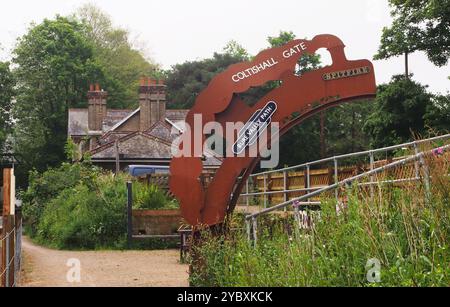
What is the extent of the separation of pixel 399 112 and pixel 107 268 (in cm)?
1635

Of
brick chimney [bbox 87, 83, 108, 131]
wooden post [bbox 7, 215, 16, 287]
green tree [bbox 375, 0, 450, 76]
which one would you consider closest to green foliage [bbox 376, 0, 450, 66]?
green tree [bbox 375, 0, 450, 76]

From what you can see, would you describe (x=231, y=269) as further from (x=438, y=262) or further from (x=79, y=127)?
(x=79, y=127)

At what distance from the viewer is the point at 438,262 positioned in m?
6.54

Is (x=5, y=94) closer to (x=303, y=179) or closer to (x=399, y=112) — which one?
(x=399, y=112)

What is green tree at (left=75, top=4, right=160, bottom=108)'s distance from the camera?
66.9 metres

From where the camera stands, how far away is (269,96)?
→ 37.4 ft

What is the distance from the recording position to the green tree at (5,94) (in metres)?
50.5

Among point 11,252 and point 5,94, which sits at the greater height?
point 5,94

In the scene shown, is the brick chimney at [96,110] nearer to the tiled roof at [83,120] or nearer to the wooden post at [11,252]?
the tiled roof at [83,120]

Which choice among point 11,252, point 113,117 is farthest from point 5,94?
point 11,252

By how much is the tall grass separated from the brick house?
2890 centimetres

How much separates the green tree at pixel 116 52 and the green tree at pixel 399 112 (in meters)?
38.2

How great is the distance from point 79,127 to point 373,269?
44.2 meters

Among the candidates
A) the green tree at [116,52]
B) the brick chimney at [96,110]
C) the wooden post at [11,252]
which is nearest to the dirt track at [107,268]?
the wooden post at [11,252]
